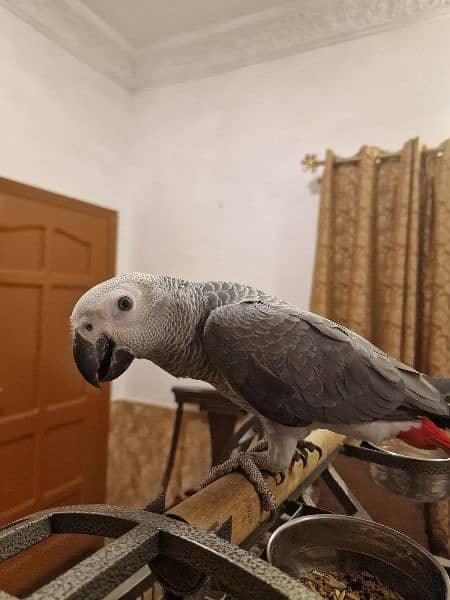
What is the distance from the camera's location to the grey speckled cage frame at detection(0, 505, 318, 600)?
33cm

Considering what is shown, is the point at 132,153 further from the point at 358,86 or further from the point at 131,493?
the point at 131,493

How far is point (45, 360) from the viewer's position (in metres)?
2.17

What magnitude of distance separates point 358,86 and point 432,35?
40cm

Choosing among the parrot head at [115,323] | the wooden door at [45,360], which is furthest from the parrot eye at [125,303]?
the wooden door at [45,360]

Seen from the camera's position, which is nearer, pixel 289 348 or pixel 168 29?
pixel 289 348

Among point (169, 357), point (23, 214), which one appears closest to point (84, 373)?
point (169, 357)

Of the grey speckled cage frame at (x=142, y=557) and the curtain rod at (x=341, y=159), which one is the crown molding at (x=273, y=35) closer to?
the curtain rod at (x=341, y=159)

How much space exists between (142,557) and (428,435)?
0.71m

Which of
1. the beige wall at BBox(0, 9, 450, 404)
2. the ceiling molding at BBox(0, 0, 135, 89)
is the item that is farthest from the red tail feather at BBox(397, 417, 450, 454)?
the ceiling molding at BBox(0, 0, 135, 89)

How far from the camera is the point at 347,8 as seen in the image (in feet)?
6.86

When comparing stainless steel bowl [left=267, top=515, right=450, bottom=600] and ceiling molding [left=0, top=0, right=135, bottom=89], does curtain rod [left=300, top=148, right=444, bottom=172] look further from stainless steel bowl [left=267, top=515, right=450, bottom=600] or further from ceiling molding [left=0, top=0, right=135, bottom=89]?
stainless steel bowl [left=267, top=515, right=450, bottom=600]

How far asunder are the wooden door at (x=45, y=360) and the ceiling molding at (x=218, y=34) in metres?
0.90

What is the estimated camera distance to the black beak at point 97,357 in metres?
0.87

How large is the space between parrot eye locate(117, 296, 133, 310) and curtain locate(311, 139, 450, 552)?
139 cm
